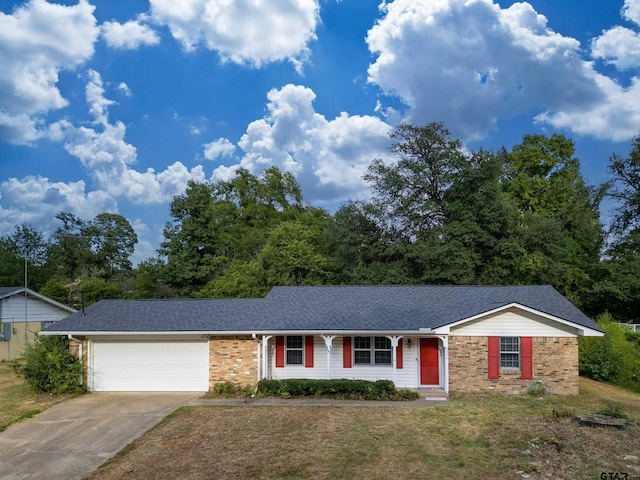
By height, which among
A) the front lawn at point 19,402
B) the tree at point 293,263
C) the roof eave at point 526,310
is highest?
the tree at point 293,263

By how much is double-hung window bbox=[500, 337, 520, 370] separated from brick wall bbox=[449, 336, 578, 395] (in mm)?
282

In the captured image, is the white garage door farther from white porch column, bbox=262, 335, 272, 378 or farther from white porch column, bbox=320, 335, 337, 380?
white porch column, bbox=320, 335, 337, 380

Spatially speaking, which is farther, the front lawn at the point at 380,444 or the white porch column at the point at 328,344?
the white porch column at the point at 328,344

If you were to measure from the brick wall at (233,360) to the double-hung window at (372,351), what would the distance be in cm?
370

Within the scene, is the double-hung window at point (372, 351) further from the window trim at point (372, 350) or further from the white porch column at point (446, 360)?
the white porch column at point (446, 360)

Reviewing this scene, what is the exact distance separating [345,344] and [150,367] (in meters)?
7.23

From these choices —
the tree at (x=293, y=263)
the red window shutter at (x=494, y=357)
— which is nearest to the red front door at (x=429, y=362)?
the red window shutter at (x=494, y=357)

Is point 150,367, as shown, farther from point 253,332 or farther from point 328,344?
point 328,344

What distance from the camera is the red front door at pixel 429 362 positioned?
56.2 ft

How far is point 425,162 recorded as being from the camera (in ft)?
101

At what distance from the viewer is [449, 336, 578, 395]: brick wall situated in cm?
1609

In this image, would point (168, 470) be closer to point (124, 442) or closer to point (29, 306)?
point (124, 442)

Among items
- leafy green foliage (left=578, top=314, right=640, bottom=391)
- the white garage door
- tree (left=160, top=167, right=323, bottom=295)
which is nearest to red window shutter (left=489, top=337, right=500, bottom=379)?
leafy green foliage (left=578, top=314, right=640, bottom=391)

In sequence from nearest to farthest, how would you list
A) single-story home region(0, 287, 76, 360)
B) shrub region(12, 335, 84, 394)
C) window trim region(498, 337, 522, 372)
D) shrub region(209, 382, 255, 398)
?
1. shrub region(209, 382, 255, 398)
2. window trim region(498, 337, 522, 372)
3. shrub region(12, 335, 84, 394)
4. single-story home region(0, 287, 76, 360)
